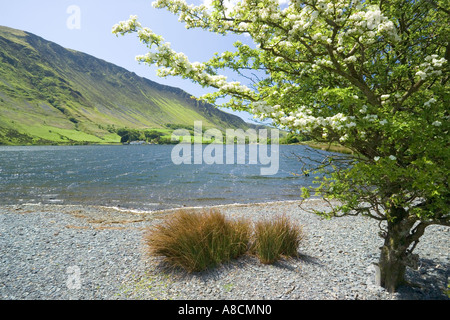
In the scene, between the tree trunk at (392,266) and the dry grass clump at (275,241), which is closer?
the tree trunk at (392,266)

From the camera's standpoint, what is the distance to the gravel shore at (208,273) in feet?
24.2

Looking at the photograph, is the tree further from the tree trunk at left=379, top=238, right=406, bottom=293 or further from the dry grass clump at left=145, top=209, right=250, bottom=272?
the dry grass clump at left=145, top=209, right=250, bottom=272

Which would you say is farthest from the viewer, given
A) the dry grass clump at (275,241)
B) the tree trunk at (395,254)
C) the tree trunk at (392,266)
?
the dry grass clump at (275,241)

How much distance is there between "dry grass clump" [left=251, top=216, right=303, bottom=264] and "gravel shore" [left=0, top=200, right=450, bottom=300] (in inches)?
13.8

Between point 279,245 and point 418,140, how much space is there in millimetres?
6063

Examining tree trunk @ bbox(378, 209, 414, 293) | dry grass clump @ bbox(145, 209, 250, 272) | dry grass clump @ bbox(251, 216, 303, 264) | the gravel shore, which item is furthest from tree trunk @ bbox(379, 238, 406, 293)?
dry grass clump @ bbox(145, 209, 250, 272)

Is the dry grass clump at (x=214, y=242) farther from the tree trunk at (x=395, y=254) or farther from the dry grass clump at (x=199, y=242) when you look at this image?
the tree trunk at (x=395, y=254)

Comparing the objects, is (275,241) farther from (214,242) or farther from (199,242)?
(199,242)

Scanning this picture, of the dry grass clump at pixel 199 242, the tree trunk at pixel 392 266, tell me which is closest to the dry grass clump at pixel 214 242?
the dry grass clump at pixel 199 242

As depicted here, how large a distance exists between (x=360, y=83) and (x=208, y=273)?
7.30 metres

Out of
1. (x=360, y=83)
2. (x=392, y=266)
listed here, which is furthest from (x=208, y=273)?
(x=360, y=83)

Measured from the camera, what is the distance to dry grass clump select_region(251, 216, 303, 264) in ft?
29.8

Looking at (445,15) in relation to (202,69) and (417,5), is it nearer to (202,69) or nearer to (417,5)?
(417,5)

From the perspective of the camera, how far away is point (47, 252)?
422 inches
